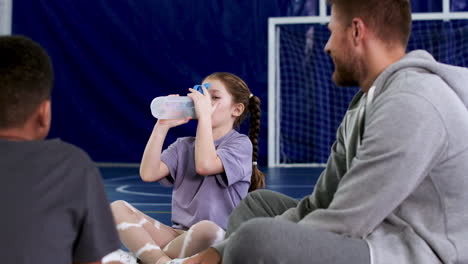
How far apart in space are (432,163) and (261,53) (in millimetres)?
4707

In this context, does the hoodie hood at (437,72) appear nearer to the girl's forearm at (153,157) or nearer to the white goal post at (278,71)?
the girl's forearm at (153,157)

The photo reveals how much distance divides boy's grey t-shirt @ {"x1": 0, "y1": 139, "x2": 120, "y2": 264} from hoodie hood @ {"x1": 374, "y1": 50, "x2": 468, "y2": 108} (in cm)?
63

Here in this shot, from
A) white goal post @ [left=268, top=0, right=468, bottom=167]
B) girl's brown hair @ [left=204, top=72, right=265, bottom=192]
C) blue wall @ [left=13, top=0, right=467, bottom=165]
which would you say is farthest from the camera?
blue wall @ [left=13, top=0, right=467, bottom=165]

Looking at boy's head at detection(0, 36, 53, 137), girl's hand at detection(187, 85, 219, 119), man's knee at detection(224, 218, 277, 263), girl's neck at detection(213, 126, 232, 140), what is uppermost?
boy's head at detection(0, 36, 53, 137)

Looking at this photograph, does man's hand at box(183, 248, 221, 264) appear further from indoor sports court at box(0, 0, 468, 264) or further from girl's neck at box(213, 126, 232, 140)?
indoor sports court at box(0, 0, 468, 264)

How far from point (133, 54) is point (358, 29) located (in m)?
4.83

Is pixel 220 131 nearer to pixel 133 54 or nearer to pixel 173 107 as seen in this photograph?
pixel 173 107

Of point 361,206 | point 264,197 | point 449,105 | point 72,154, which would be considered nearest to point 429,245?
point 361,206

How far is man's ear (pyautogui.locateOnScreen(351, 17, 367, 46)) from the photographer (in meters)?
1.19

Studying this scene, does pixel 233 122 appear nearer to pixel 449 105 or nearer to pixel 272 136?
pixel 449 105

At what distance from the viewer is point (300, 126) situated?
5.51 metres

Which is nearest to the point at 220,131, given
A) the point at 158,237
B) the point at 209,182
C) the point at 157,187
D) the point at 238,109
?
the point at 238,109

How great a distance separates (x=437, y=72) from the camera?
44.6 inches

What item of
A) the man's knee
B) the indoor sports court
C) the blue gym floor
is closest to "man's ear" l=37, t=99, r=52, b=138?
the man's knee
